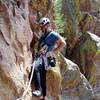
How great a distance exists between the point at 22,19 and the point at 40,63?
1501mm

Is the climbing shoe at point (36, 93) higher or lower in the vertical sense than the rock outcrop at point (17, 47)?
lower

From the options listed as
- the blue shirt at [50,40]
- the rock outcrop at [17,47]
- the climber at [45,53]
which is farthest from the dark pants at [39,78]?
the blue shirt at [50,40]

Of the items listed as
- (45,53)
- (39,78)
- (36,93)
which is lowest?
(36,93)

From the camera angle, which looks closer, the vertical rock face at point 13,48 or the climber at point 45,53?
the vertical rock face at point 13,48

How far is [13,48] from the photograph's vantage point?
8.31 meters

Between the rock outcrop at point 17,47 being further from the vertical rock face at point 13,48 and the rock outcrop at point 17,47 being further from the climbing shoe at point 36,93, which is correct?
the climbing shoe at point 36,93

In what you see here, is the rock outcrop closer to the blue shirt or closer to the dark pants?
the dark pants

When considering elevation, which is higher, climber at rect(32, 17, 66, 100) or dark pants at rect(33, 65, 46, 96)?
climber at rect(32, 17, 66, 100)

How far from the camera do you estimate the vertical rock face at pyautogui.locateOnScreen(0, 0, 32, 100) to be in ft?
24.4

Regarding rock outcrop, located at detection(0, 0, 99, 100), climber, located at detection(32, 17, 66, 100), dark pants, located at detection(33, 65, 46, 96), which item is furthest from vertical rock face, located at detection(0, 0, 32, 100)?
climber, located at detection(32, 17, 66, 100)

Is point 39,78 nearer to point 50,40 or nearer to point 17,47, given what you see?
point 17,47

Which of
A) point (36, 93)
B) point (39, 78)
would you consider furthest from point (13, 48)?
point (36, 93)

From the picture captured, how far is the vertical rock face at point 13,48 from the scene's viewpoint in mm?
7426

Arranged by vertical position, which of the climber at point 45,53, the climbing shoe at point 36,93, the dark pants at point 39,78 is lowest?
the climbing shoe at point 36,93
